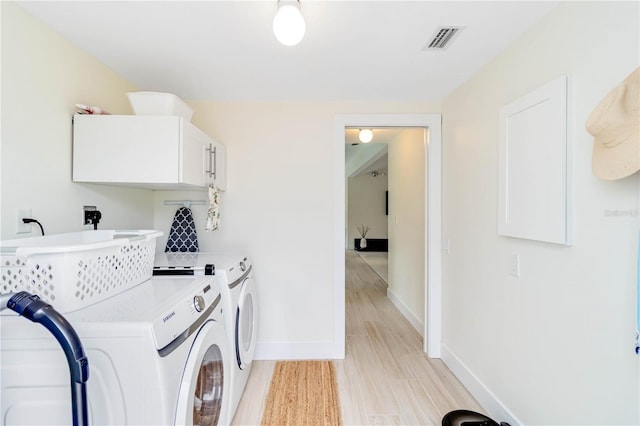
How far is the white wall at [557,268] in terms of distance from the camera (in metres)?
1.14

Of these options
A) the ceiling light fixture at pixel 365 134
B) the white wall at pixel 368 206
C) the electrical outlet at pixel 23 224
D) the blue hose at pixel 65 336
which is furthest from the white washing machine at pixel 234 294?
the white wall at pixel 368 206

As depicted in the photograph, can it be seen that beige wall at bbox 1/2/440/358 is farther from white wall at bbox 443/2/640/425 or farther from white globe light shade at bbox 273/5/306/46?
white globe light shade at bbox 273/5/306/46

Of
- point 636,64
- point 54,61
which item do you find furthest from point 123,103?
point 636,64

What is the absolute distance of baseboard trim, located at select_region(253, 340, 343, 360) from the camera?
8.79 feet

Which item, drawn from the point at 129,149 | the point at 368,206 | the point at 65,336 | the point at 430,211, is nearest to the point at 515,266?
the point at 430,211

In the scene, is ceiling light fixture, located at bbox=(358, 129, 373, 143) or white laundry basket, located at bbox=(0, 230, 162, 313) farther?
ceiling light fixture, located at bbox=(358, 129, 373, 143)

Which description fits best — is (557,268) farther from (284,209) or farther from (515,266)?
(284,209)

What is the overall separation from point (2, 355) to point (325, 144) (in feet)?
7.51

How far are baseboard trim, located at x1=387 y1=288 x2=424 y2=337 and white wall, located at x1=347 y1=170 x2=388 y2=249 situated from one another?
5.54 meters

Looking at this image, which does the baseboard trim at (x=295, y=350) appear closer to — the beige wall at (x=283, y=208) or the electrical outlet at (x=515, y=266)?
the beige wall at (x=283, y=208)

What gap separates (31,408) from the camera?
98 centimetres

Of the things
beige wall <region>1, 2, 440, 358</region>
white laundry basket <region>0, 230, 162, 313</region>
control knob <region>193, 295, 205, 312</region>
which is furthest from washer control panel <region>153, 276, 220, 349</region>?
beige wall <region>1, 2, 440, 358</region>

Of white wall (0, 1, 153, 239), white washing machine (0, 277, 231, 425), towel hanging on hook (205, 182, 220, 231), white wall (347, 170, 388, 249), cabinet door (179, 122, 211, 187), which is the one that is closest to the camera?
white washing machine (0, 277, 231, 425)

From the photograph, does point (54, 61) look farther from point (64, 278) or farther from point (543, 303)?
point (543, 303)
